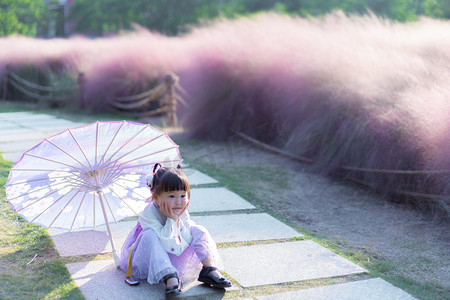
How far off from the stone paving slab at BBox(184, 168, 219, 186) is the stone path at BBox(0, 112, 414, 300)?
39cm

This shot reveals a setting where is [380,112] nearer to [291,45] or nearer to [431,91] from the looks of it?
[431,91]

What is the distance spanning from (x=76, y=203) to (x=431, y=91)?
2552mm

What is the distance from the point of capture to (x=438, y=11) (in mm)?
11961

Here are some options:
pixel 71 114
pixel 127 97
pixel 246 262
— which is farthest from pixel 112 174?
pixel 71 114

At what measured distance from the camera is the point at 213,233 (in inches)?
119

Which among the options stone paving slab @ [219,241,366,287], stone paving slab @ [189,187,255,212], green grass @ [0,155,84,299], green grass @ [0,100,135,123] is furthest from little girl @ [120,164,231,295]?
green grass @ [0,100,135,123]

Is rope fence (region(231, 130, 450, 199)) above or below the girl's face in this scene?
below

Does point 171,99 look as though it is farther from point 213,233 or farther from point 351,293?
point 351,293

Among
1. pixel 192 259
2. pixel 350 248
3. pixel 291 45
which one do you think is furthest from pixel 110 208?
pixel 291 45

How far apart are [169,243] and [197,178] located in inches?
79.5

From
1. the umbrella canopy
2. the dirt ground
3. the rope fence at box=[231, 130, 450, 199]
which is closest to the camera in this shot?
the umbrella canopy

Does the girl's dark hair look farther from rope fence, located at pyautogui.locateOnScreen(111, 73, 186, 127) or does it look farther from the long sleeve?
rope fence, located at pyautogui.locateOnScreen(111, 73, 186, 127)

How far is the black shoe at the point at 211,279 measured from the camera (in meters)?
2.22

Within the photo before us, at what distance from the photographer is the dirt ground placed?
281 cm
